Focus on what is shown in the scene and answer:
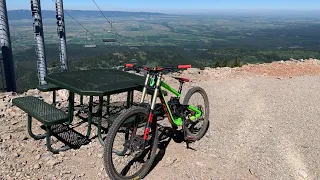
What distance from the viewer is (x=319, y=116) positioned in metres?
6.89

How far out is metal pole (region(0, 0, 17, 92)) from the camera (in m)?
7.81

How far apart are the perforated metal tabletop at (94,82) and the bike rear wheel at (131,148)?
2.14ft

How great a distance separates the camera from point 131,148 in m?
4.16

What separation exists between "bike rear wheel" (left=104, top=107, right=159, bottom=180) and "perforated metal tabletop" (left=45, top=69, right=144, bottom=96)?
0.65 metres

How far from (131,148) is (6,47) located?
19.5 feet

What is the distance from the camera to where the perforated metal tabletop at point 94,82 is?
170 inches

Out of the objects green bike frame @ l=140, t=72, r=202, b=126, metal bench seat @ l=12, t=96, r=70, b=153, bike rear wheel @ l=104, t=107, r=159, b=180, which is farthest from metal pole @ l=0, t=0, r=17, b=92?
green bike frame @ l=140, t=72, r=202, b=126

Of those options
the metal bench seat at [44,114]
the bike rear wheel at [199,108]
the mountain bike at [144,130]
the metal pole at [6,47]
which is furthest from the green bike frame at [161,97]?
the metal pole at [6,47]

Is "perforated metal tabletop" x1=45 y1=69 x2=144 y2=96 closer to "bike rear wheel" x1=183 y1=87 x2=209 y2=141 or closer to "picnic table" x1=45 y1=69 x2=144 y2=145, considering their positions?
"picnic table" x1=45 y1=69 x2=144 y2=145

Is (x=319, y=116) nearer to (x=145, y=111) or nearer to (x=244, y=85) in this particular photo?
(x=244, y=85)

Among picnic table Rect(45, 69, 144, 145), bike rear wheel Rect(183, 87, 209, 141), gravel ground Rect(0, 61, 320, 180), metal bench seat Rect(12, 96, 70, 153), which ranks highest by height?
picnic table Rect(45, 69, 144, 145)

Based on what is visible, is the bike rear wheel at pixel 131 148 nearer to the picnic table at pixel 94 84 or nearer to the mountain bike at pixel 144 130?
the mountain bike at pixel 144 130

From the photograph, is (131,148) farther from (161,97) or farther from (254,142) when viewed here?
(254,142)

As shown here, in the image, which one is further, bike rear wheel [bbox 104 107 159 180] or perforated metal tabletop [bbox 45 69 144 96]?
perforated metal tabletop [bbox 45 69 144 96]
